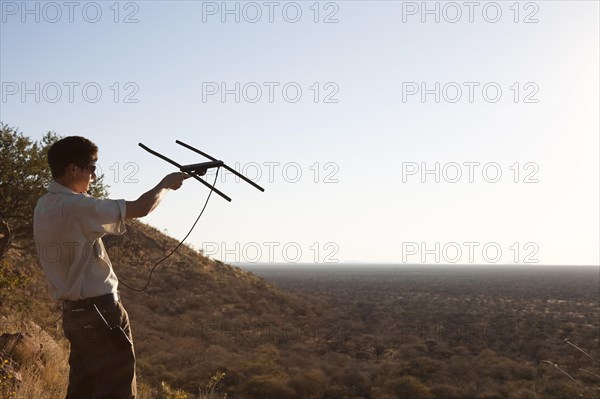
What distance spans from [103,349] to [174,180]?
3.76 ft

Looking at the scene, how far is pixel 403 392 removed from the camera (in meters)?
18.1

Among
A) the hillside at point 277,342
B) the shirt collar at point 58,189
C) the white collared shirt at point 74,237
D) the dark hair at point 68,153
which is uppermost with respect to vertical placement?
the dark hair at point 68,153

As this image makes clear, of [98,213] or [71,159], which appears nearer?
[98,213]

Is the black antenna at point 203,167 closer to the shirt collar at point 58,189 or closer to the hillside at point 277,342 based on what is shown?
the shirt collar at point 58,189

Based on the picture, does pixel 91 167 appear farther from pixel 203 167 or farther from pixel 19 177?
pixel 19 177

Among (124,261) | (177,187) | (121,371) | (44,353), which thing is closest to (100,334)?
(121,371)

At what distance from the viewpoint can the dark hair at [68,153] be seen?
3230 mm

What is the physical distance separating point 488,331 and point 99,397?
107 ft

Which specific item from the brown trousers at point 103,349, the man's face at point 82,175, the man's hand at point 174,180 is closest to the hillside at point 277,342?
the brown trousers at point 103,349

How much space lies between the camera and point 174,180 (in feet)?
10.7

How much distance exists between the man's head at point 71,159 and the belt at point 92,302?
715 mm

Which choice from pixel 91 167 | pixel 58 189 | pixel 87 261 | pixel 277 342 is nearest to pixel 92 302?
pixel 87 261

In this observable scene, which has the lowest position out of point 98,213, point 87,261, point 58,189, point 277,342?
point 277,342

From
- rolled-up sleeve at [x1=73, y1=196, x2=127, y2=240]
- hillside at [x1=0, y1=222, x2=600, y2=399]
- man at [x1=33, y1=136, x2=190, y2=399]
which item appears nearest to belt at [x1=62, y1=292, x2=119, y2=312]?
man at [x1=33, y1=136, x2=190, y2=399]
